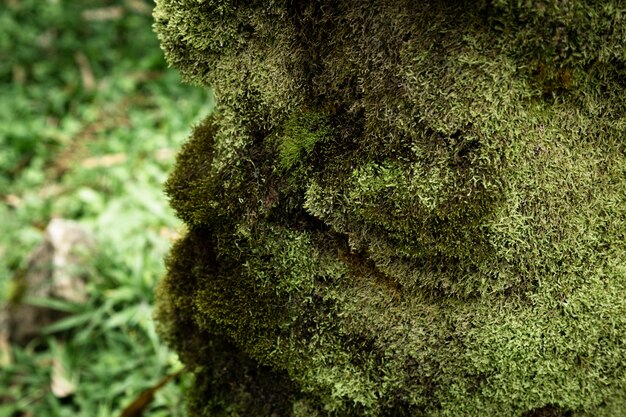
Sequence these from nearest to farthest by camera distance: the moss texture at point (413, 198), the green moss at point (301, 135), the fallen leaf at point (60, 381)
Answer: the moss texture at point (413, 198)
the green moss at point (301, 135)
the fallen leaf at point (60, 381)

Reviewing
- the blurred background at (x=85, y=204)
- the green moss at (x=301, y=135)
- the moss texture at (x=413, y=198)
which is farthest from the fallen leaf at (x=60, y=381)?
the green moss at (x=301, y=135)

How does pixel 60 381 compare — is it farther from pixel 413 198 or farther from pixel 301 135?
pixel 413 198

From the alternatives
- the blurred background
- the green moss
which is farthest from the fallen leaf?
the green moss

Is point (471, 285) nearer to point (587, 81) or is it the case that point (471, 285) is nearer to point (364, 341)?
point (364, 341)

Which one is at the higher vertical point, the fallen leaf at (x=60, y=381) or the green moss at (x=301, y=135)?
the green moss at (x=301, y=135)

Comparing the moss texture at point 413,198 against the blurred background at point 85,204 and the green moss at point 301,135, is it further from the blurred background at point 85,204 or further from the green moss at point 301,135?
the blurred background at point 85,204

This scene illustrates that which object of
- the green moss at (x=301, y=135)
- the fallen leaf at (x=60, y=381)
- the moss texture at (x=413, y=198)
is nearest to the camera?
the moss texture at (x=413, y=198)

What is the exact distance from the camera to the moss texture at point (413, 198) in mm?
1472

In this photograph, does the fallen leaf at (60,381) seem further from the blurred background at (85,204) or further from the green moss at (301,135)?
the green moss at (301,135)

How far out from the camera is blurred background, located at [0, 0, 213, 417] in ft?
9.91

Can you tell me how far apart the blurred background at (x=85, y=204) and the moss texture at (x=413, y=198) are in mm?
450

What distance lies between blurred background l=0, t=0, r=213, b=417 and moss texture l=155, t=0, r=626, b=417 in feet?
1.48

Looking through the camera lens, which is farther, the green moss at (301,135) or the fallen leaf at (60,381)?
the fallen leaf at (60,381)

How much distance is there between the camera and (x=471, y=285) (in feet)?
5.33
